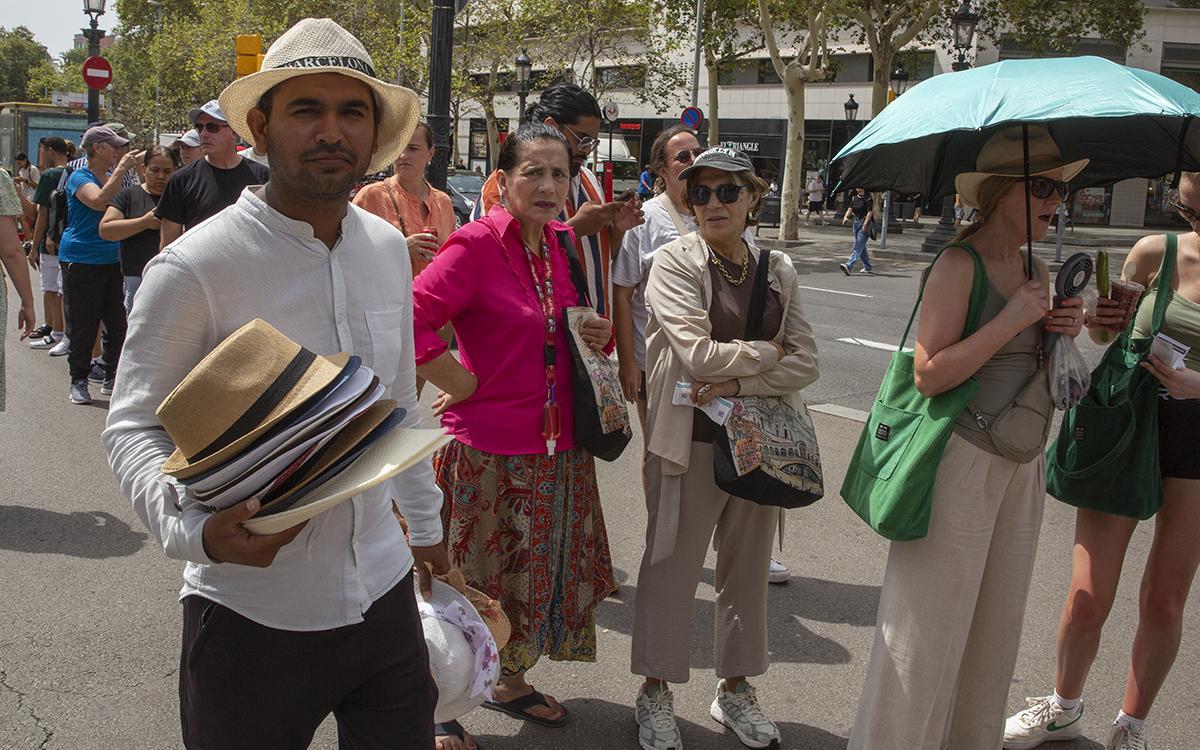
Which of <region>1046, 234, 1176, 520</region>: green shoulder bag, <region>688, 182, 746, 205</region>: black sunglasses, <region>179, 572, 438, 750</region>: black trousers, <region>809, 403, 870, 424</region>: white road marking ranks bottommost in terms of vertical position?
<region>809, 403, 870, 424</region>: white road marking

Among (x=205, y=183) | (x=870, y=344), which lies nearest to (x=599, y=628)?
(x=205, y=183)

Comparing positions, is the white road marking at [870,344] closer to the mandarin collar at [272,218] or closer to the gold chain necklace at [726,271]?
the gold chain necklace at [726,271]

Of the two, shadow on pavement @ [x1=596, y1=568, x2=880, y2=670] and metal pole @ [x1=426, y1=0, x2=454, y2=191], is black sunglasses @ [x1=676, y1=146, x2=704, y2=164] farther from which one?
metal pole @ [x1=426, y1=0, x2=454, y2=191]

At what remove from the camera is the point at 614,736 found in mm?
3543

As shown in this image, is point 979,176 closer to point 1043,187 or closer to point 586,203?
point 1043,187

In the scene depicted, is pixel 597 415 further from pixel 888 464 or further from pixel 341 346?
pixel 341 346

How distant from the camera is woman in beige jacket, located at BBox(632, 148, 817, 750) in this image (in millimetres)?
3455

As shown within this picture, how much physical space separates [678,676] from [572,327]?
1215mm

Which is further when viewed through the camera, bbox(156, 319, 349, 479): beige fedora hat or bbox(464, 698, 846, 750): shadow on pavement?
bbox(464, 698, 846, 750): shadow on pavement

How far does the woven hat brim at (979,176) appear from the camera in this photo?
2.96 meters

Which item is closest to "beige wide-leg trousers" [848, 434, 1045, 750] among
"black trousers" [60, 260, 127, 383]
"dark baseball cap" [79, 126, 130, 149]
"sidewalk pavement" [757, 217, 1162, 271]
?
"black trousers" [60, 260, 127, 383]

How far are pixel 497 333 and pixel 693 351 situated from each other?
63 centimetres

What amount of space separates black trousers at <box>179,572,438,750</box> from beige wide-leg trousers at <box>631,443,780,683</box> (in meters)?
1.44

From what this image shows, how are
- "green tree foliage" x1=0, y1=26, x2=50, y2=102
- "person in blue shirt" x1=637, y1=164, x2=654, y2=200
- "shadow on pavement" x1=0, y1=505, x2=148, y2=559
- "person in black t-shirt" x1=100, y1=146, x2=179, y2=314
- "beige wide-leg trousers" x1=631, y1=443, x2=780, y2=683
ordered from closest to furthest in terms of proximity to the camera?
"beige wide-leg trousers" x1=631, y1=443, x2=780, y2=683
"shadow on pavement" x1=0, y1=505, x2=148, y2=559
"person in blue shirt" x1=637, y1=164, x2=654, y2=200
"person in black t-shirt" x1=100, y1=146, x2=179, y2=314
"green tree foliage" x1=0, y1=26, x2=50, y2=102
